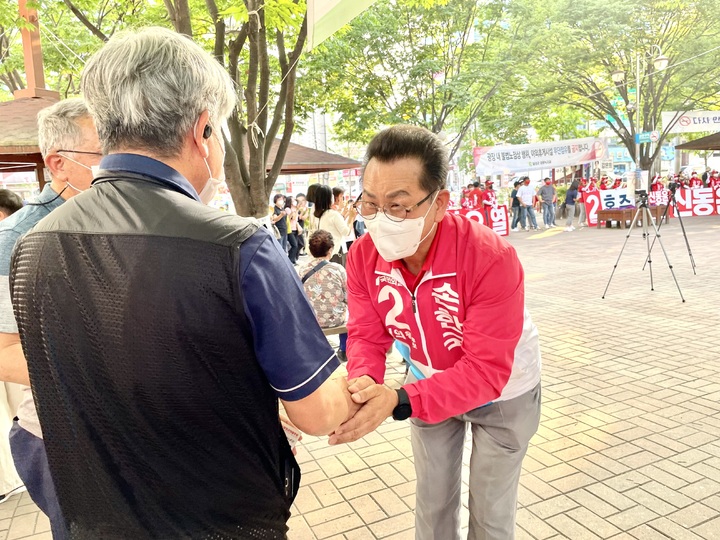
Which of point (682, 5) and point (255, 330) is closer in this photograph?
point (255, 330)

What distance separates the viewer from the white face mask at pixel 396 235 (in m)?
2.00

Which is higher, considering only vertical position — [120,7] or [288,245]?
[120,7]

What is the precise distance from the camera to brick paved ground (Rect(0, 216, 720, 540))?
3.01m

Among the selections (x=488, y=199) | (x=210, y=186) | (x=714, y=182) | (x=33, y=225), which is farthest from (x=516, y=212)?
(x=210, y=186)

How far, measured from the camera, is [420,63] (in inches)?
690

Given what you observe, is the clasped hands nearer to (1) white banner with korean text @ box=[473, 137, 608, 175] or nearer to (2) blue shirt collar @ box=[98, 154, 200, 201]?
(2) blue shirt collar @ box=[98, 154, 200, 201]

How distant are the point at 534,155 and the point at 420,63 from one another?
6.20m

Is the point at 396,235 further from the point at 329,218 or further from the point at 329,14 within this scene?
the point at 329,218

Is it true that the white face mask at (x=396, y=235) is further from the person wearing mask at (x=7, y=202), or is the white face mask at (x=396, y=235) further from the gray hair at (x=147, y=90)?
the person wearing mask at (x=7, y=202)

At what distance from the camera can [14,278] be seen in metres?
1.23

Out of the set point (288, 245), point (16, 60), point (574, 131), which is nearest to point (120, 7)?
point (16, 60)

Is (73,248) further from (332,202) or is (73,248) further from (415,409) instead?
(332,202)

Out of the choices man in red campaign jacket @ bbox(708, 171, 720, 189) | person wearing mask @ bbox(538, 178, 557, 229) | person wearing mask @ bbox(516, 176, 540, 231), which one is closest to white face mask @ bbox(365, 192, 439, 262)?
person wearing mask @ bbox(516, 176, 540, 231)

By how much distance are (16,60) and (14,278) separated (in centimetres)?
1163
